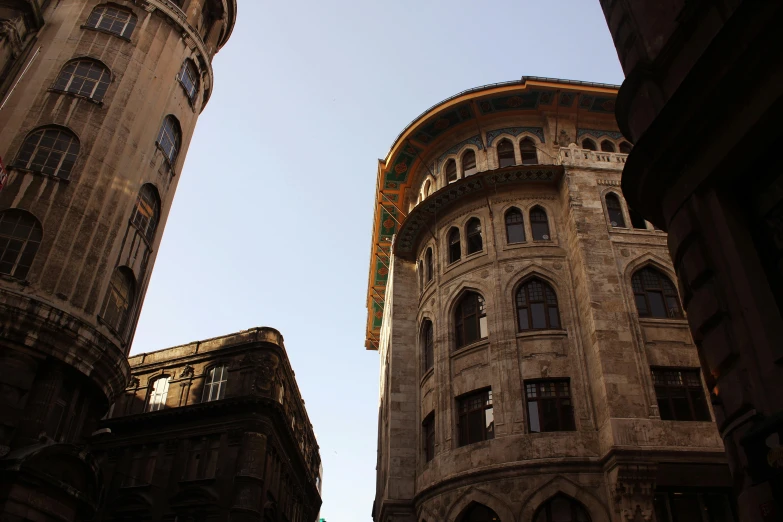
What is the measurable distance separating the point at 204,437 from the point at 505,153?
21.7 m

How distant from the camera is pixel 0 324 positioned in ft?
57.4

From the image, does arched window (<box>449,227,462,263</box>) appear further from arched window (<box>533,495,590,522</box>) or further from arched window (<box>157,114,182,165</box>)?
arched window (<box>157,114,182,165</box>)

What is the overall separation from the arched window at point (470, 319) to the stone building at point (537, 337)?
3.0 inches

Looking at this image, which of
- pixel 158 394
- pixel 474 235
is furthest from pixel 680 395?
pixel 158 394

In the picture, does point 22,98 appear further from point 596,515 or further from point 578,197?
point 596,515

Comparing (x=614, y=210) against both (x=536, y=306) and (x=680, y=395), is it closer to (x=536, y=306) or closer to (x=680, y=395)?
(x=536, y=306)

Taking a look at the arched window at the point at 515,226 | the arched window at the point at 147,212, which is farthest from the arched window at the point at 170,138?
the arched window at the point at 515,226

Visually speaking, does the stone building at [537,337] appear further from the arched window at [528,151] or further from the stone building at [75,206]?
the stone building at [75,206]

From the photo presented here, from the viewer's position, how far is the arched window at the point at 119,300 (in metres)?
21.1

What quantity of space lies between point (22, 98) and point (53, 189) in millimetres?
4310

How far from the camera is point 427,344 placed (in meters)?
25.6

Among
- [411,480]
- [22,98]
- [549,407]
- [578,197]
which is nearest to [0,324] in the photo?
[22,98]

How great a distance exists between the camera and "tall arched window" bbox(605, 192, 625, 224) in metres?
23.2

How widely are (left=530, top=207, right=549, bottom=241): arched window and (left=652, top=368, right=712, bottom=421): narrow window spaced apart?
6762mm
